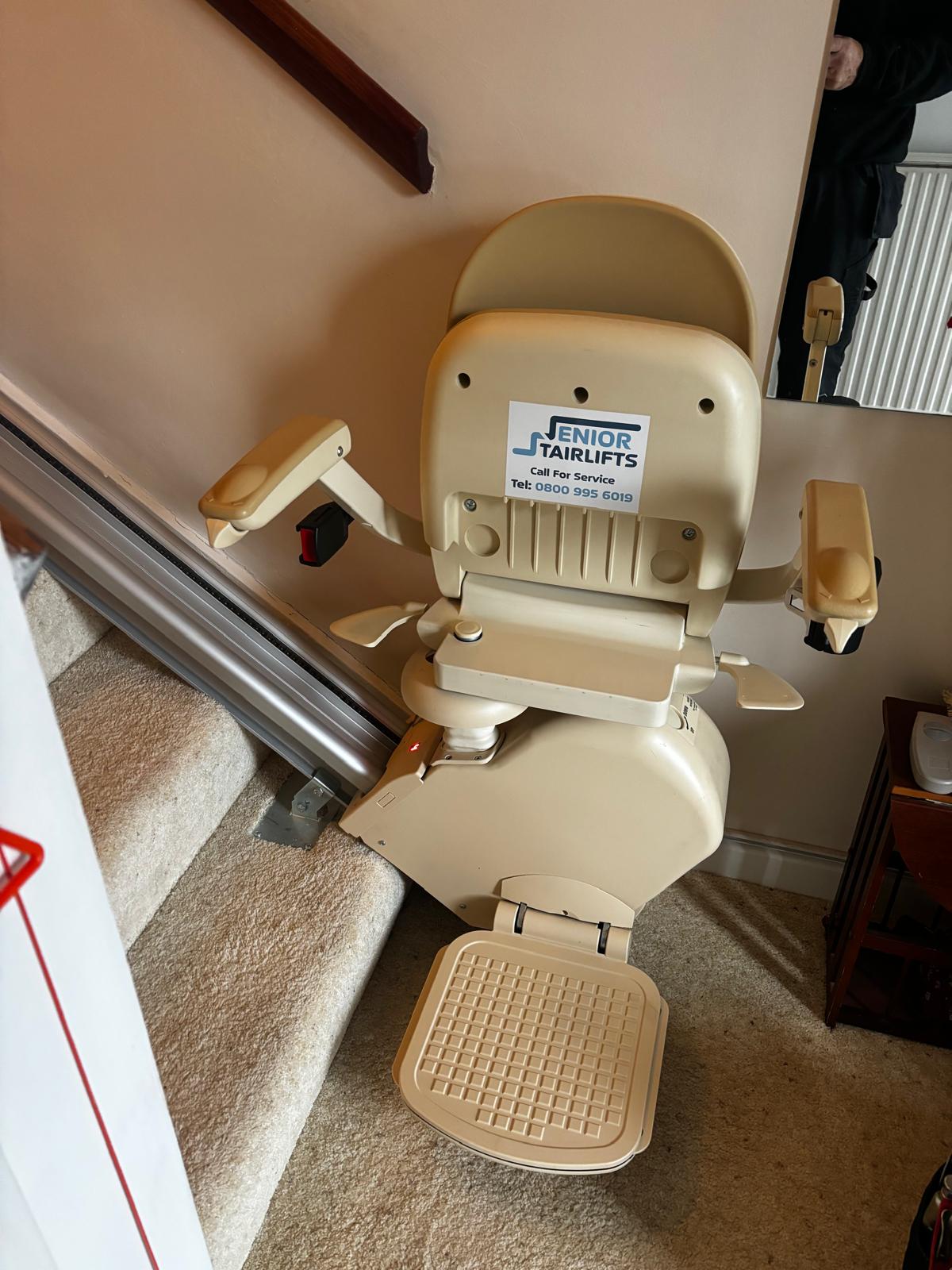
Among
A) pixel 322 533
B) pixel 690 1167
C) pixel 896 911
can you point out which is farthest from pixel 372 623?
pixel 896 911

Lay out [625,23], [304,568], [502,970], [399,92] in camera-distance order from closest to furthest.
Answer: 1. [625,23]
2. [399,92]
3. [502,970]
4. [304,568]

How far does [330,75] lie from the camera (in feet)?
3.63

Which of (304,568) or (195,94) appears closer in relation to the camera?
(195,94)

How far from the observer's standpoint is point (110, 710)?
1541 mm

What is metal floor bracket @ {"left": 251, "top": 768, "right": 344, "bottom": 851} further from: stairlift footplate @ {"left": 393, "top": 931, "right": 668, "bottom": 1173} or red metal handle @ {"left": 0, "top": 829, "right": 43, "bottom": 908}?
red metal handle @ {"left": 0, "top": 829, "right": 43, "bottom": 908}

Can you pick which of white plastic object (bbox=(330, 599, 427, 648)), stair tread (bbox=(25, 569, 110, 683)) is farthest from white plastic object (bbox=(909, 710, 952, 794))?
stair tread (bbox=(25, 569, 110, 683))

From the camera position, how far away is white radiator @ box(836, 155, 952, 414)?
1032 millimetres

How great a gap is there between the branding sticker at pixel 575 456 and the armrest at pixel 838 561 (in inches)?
7.6

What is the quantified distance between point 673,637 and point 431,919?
777mm

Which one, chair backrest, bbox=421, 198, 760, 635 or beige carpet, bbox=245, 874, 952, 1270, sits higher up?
chair backrest, bbox=421, 198, 760, 635

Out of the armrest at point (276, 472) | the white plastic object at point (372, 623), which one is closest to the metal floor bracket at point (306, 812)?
the white plastic object at point (372, 623)

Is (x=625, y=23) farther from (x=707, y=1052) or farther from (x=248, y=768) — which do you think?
(x=707, y=1052)

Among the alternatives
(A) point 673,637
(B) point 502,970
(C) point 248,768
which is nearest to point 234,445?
(C) point 248,768

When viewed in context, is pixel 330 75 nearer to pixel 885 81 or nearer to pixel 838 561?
pixel 885 81
